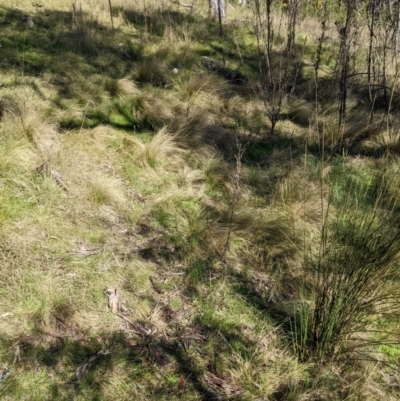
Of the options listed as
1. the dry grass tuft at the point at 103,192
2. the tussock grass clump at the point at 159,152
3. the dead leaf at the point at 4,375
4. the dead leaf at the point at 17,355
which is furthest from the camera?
the tussock grass clump at the point at 159,152

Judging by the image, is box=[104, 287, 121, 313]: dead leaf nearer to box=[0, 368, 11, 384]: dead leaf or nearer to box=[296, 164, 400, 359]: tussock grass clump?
box=[0, 368, 11, 384]: dead leaf

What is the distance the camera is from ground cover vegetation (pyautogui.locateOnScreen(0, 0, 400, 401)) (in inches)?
92.8

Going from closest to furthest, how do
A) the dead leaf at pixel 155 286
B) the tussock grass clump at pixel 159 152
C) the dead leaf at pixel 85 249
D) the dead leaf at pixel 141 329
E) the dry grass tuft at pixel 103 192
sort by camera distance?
the dead leaf at pixel 141 329, the dead leaf at pixel 155 286, the dead leaf at pixel 85 249, the dry grass tuft at pixel 103 192, the tussock grass clump at pixel 159 152

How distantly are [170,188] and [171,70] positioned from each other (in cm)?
260

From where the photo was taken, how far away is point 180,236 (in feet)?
10.9

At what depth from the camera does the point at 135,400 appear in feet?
7.37

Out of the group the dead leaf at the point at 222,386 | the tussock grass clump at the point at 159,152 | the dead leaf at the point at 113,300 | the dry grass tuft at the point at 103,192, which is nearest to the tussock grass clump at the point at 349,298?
the dead leaf at the point at 222,386

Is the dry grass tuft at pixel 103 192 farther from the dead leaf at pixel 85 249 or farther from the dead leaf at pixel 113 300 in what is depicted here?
the dead leaf at pixel 113 300

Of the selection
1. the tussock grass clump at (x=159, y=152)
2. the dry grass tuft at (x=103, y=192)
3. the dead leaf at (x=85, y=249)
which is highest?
the tussock grass clump at (x=159, y=152)

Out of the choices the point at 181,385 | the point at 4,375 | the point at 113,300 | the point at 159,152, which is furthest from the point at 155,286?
the point at 159,152

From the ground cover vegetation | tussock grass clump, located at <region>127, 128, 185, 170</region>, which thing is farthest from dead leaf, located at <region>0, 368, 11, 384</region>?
tussock grass clump, located at <region>127, 128, 185, 170</region>

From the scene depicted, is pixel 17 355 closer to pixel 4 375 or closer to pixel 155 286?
pixel 4 375

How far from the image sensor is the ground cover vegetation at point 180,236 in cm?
236

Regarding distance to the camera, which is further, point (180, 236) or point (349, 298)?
point (180, 236)
